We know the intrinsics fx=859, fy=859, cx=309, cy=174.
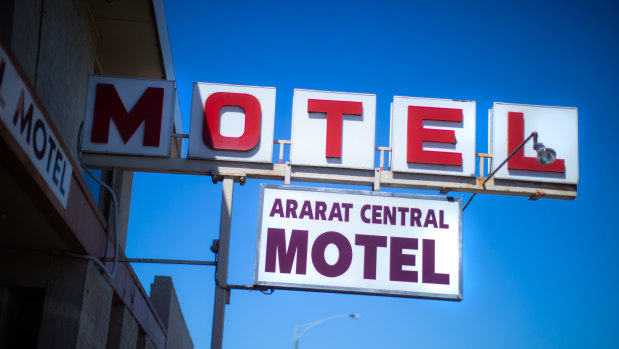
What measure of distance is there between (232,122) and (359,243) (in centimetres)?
275

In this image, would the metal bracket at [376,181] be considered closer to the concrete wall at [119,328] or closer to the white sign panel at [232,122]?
the white sign panel at [232,122]

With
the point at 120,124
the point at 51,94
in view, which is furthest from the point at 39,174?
the point at 120,124

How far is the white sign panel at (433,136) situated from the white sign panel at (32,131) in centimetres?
561

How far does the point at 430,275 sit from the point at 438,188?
1.43m

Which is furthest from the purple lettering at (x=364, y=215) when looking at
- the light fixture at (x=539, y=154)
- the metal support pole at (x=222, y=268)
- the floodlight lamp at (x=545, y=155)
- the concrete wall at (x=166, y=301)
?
the concrete wall at (x=166, y=301)

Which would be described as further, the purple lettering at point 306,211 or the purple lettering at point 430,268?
the purple lettering at point 306,211

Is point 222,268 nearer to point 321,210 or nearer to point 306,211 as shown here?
point 306,211

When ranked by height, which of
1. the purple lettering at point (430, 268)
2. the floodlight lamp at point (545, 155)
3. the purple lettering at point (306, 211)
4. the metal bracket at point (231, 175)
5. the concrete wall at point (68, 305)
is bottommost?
the concrete wall at point (68, 305)

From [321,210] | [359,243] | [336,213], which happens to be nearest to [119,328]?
[321,210]

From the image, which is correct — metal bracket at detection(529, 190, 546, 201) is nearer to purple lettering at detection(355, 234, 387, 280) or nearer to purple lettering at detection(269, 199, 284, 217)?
purple lettering at detection(355, 234, 387, 280)

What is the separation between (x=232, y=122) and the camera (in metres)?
13.5

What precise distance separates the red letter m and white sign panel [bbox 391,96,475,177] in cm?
375

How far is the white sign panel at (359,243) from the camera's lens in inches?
507

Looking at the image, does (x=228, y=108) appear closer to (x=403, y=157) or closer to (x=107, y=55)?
(x=403, y=157)
